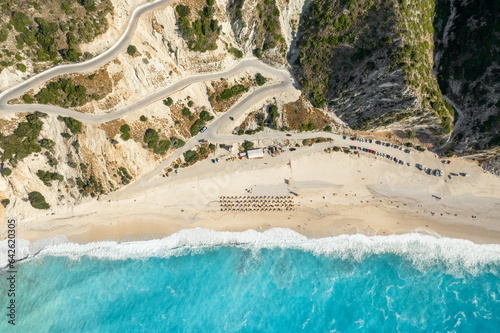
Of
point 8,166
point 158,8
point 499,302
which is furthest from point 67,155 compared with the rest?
point 499,302

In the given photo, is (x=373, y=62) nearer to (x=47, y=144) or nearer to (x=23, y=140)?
(x=47, y=144)

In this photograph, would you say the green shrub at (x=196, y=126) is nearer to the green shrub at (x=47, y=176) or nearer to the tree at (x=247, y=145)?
the tree at (x=247, y=145)

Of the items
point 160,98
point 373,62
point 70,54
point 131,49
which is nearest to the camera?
point 70,54

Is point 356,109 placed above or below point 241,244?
above

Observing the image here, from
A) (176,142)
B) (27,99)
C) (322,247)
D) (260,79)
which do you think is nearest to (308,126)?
(260,79)

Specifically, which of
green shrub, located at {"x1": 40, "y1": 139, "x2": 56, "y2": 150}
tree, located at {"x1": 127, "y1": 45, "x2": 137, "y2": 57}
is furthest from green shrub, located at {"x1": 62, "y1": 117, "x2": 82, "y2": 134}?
tree, located at {"x1": 127, "y1": 45, "x2": 137, "y2": 57}

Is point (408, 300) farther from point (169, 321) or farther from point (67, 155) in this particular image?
point (67, 155)

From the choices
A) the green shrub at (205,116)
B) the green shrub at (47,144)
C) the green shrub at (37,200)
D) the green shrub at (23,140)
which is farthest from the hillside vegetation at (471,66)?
the green shrub at (37,200)
